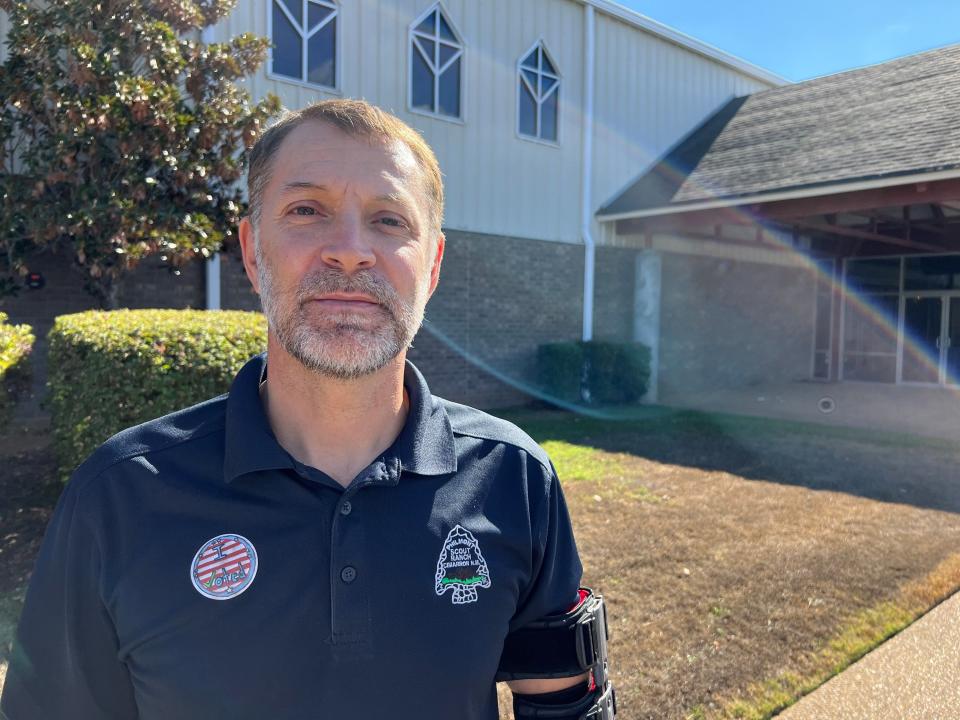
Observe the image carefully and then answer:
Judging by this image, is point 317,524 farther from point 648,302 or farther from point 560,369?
point 648,302

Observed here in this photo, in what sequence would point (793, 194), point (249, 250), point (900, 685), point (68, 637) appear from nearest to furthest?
point (68, 637), point (249, 250), point (900, 685), point (793, 194)

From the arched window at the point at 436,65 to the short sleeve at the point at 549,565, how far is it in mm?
10625

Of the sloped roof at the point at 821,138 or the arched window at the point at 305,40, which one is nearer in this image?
the arched window at the point at 305,40

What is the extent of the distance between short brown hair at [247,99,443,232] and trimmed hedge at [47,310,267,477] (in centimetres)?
306

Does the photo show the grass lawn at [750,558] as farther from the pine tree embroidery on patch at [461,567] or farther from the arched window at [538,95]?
the arched window at [538,95]

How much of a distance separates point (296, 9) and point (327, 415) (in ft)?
32.9

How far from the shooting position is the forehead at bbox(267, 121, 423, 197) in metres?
1.60

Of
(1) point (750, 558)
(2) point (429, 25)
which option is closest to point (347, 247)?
(1) point (750, 558)

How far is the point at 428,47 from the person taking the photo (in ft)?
37.7

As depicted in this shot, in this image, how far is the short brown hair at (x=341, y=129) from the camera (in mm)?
1645

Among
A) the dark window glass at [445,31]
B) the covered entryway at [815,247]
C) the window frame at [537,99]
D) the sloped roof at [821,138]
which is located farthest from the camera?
the window frame at [537,99]

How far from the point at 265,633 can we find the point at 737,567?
4332 millimetres

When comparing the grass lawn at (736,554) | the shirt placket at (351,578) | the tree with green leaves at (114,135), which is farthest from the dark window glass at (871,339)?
the shirt placket at (351,578)

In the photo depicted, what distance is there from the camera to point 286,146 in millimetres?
1662
